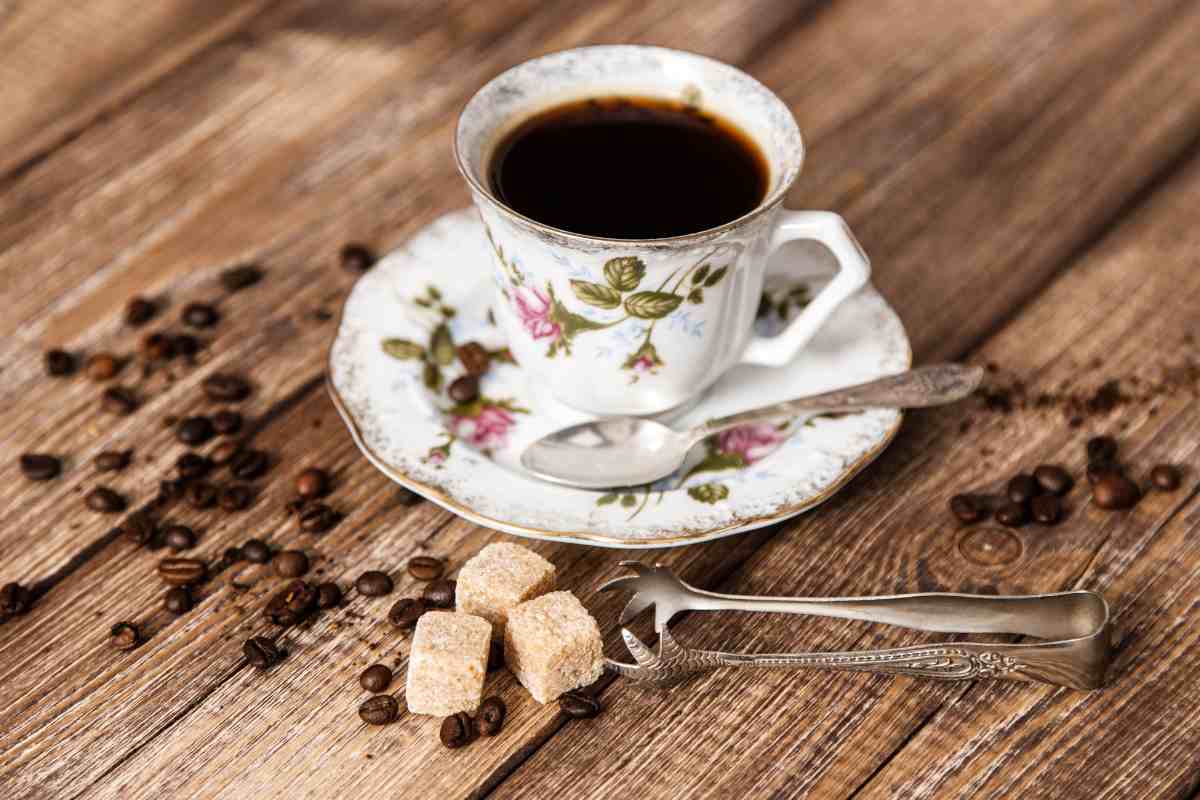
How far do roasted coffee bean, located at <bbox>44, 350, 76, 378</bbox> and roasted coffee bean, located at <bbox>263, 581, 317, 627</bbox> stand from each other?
63cm

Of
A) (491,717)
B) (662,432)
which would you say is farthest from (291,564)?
(662,432)

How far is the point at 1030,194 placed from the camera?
2.19 meters

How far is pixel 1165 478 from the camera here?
1668 millimetres

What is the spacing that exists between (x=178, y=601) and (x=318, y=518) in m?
0.21

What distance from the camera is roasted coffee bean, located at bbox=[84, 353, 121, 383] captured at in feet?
6.17

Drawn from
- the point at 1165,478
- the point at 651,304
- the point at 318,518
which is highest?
the point at 651,304

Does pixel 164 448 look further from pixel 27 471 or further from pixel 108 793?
pixel 108 793

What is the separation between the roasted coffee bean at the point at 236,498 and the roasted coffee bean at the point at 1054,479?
113 centimetres

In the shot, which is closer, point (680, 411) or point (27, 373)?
point (680, 411)

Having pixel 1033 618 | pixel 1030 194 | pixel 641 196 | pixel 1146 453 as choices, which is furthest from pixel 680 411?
pixel 1030 194

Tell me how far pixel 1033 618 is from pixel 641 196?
2.53ft

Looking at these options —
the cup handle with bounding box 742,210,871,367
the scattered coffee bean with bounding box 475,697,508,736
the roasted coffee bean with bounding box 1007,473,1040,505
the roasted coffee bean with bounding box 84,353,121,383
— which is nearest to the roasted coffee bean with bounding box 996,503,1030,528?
the roasted coffee bean with bounding box 1007,473,1040,505

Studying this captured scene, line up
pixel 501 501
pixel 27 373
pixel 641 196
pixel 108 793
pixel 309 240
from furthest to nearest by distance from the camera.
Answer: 1. pixel 309 240
2. pixel 27 373
3. pixel 641 196
4. pixel 501 501
5. pixel 108 793

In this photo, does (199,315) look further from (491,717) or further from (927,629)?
(927,629)
